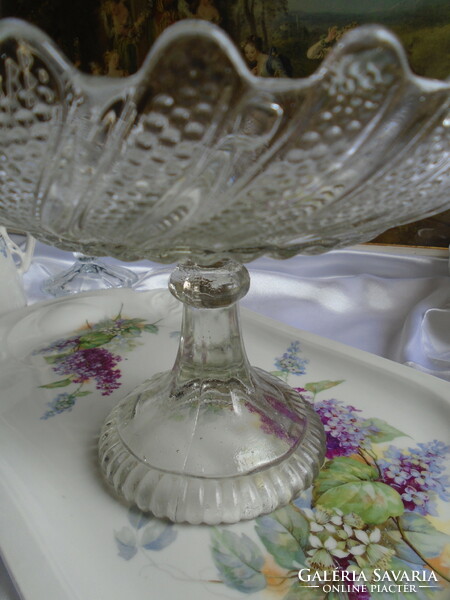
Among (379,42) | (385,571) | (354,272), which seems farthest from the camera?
(354,272)

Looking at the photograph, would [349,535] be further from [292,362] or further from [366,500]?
[292,362]

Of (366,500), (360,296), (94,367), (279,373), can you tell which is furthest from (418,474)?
(360,296)

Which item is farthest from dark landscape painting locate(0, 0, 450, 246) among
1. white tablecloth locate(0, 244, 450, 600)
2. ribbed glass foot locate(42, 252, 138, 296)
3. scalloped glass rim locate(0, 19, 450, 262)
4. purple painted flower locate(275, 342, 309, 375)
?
scalloped glass rim locate(0, 19, 450, 262)

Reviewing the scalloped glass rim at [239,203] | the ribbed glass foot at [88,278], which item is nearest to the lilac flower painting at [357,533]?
the scalloped glass rim at [239,203]

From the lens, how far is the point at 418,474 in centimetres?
33

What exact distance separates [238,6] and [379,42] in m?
0.84

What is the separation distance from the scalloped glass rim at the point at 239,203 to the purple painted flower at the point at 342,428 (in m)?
0.16

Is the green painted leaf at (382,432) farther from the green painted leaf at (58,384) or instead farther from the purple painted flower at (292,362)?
the green painted leaf at (58,384)

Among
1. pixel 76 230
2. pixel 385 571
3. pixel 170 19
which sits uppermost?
pixel 170 19

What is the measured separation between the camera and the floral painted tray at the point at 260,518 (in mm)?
257

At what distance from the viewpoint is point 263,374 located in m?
0.41

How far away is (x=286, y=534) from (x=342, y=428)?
101 millimetres

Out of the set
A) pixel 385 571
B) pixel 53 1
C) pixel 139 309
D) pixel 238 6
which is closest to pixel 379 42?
pixel 385 571

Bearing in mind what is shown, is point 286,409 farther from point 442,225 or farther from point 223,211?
point 442,225
